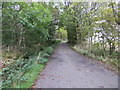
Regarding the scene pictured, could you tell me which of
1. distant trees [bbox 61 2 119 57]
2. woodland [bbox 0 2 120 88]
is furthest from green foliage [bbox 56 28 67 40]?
woodland [bbox 0 2 120 88]

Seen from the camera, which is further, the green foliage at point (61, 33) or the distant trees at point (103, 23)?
the green foliage at point (61, 33)

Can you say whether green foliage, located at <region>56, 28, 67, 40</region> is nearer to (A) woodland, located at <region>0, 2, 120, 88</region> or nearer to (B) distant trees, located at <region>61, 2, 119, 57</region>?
(B) distant trees, located at <region>61, 2, 119, 57</region>

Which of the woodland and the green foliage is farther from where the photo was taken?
the green foliage

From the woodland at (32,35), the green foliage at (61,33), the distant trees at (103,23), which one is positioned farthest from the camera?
the green foliage at (61,33)

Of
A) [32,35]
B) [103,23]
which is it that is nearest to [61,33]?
[32,35]

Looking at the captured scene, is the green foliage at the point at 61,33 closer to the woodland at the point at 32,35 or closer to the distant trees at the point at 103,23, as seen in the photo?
the distant trees at the point at 103,23

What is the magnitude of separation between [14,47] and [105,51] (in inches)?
272

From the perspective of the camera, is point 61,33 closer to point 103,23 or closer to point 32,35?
point 32,35

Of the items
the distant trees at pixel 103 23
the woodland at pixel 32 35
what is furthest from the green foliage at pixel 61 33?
the woodland at pixel 32 35

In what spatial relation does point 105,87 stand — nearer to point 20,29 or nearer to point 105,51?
point 105,51

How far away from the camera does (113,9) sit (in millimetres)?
5484

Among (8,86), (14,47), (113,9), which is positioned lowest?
(8,86)

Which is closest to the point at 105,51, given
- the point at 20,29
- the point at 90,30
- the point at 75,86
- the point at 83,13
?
the point at 90,30

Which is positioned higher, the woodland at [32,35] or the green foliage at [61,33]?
the green foliage at [61,33]
